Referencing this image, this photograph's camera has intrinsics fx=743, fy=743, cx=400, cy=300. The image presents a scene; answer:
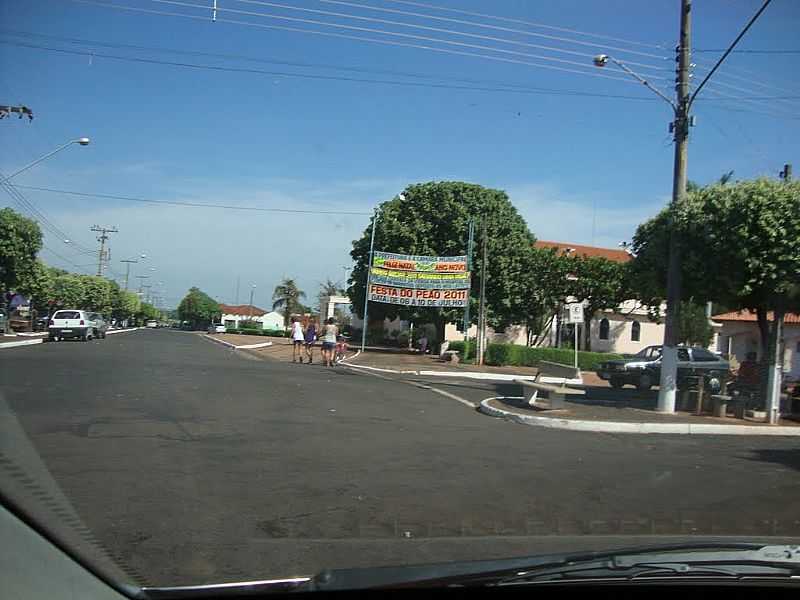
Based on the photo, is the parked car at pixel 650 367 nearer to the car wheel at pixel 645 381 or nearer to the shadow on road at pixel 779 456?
the car wheel at pixel 645 381

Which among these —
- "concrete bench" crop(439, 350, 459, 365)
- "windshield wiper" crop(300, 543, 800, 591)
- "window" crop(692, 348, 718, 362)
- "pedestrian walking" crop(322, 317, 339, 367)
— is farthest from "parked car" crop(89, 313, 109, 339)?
"windshield wiper" crop(300, 543, 800, 591)

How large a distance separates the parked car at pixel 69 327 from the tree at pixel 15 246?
4.39 meters

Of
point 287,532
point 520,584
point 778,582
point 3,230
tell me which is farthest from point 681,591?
point 3,230

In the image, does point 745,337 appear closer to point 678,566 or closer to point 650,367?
point 650,367

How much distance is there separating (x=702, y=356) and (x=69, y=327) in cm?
3174

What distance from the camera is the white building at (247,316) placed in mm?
133500

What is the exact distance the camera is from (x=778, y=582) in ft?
11.5

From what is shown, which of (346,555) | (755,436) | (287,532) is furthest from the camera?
(755,436)

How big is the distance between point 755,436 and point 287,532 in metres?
11.1

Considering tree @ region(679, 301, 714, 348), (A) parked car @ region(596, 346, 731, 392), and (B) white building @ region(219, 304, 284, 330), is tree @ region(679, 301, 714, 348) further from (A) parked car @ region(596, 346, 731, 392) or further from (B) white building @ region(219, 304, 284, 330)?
(B) white building @ region(219, 304, 284, 330)

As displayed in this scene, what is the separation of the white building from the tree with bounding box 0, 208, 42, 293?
279 feet

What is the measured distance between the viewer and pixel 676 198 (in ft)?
53.4

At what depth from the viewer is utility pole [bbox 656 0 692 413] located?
1603 cm

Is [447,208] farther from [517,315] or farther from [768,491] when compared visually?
[768,491]
